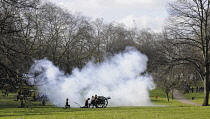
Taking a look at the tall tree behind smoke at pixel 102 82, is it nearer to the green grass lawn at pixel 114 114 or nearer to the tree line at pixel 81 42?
the tree line at pixel 81 42

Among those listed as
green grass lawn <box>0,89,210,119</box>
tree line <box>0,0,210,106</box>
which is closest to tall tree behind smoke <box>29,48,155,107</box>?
tree line <box>0,0,210,106</box>

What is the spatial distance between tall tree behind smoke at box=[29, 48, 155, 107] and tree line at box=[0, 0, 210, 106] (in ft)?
7.40

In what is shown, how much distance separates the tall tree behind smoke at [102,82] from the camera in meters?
33.8

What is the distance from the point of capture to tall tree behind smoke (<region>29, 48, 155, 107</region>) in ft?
111

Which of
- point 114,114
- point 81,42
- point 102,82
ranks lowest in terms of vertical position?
point 114,114

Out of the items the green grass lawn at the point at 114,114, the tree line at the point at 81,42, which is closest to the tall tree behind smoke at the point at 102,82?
the tree line at the point at 81,42

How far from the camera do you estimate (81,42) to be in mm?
64312

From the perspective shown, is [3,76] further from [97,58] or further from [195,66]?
[97,58]

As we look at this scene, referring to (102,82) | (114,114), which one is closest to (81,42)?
(102,82)

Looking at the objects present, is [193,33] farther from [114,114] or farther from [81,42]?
[81,42]

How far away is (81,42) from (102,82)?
27.7 m

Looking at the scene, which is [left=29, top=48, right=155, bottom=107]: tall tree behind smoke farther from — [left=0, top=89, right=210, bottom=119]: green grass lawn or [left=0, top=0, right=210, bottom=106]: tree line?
[left=0, top=89, right=210, bottom=119]: green grass lawn

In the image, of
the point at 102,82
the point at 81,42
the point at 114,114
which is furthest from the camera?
the point at 81,42

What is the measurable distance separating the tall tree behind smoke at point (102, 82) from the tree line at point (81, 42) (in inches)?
88.8
